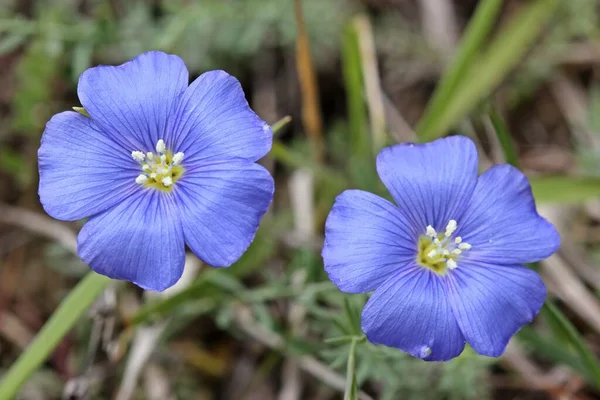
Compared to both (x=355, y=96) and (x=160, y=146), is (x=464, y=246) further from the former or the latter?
(x=355, y=96)

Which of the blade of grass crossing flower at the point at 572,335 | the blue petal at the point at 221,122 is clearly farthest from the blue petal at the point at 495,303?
the blue petal at the point at 221,122

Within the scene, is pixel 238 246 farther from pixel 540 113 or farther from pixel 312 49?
pixel 540 113

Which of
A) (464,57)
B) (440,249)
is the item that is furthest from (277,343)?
(464,57)

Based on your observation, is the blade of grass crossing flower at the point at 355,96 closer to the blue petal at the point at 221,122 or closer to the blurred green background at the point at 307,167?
the blurred green background at the point at 307,167

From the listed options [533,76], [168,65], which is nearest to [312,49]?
[533,76]

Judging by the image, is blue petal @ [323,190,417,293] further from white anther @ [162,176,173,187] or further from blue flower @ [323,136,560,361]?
white anther @ [162,176,173,187]

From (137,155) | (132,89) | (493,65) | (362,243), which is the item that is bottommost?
(493,65)
